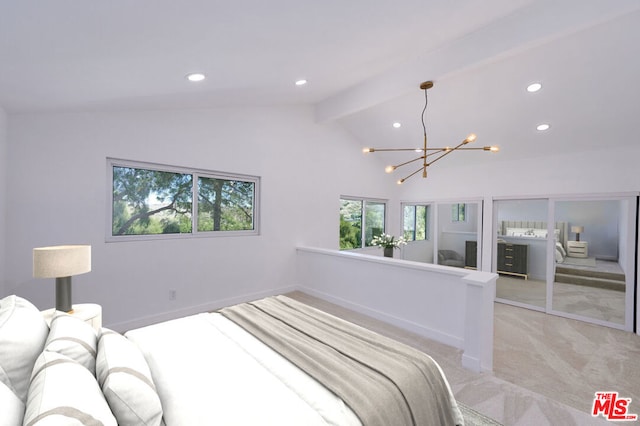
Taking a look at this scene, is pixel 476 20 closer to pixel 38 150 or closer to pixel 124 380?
pixel 124 380

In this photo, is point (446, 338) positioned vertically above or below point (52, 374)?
below

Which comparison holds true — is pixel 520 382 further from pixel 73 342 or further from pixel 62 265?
pixel 62 265

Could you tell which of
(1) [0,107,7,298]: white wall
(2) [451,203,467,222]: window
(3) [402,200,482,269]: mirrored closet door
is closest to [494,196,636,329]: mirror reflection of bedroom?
(3) [402,200,482,269]: mirrored closet door

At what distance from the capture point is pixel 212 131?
3943 mm

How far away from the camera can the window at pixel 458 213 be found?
5.49 meters

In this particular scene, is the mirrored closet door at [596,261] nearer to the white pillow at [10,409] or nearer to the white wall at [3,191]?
the white pillow at [10,409]

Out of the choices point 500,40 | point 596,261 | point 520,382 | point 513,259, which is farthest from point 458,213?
point 520,382

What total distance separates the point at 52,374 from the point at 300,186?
164 inches

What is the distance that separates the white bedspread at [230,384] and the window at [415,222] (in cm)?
517

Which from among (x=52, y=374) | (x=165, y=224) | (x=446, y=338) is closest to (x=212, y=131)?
(x=165, y=224)

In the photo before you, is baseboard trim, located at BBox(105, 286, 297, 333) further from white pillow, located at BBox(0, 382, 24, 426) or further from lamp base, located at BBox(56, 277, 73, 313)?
white pillow, located at BBox(0, 382, 24, 426)

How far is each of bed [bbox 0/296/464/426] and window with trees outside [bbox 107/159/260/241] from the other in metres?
1.99

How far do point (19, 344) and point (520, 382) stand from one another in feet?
10.5

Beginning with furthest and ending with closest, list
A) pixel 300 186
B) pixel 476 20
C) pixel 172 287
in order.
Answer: pixel 300 186 < pixel 172 287 < pixel 476 20
